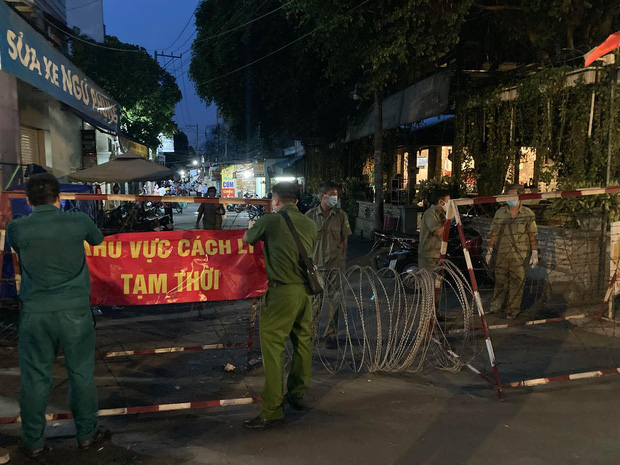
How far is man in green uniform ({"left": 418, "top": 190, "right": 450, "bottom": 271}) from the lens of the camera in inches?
249

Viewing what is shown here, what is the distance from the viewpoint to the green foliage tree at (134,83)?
21.1 metres

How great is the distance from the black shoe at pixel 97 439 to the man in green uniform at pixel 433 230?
427 cm

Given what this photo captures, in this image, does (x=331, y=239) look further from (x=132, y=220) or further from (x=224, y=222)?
(x=224, y=222)

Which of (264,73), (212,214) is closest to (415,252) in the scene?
(212,214)

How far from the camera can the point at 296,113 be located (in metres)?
19.1

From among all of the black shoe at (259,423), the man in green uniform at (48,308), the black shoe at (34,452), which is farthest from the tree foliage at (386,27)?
the black shoe at (34,452)

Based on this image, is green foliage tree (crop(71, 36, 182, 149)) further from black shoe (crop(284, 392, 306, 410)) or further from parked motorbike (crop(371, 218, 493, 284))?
black shoe (crop(284, 392, 306, 410))

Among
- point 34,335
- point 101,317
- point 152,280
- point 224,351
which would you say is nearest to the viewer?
point 34,335

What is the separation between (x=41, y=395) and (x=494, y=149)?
9.71 metres

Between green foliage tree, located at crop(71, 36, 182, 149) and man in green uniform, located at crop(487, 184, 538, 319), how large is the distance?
1855 cm

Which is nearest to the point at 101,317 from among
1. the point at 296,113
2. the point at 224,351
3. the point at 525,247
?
the point at 224,351

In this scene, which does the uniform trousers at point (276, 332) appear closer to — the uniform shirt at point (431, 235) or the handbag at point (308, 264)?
the handbag at point (308, 264)

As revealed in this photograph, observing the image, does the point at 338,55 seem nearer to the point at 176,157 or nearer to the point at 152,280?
the point at 152,280

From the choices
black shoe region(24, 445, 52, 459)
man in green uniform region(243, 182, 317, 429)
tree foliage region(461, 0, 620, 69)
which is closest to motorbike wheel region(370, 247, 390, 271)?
tree foliage region(461, 0, 620, 69)
